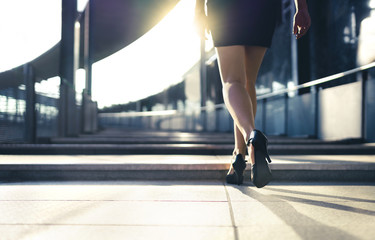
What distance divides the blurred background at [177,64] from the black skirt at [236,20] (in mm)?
311

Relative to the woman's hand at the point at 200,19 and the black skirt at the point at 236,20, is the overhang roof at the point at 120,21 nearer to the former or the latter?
the woman's hand at the point at 200,19

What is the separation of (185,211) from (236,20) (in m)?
0.97

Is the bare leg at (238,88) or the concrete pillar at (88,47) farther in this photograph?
the concrete pillar at (88,47)

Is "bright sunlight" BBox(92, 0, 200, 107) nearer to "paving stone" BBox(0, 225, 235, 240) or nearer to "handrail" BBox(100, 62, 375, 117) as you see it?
"handrail" BBox(100, 62, 375, 117)

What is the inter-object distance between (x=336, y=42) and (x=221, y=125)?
4255 millimetres

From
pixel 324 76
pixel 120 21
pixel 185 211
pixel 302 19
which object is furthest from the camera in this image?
pixel 120 21

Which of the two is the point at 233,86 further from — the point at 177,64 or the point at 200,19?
the point at 177,64

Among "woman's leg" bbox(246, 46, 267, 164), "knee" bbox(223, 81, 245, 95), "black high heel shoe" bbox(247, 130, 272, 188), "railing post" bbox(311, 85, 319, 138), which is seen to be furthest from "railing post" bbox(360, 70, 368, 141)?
"black high heel shoe" bbox(247, 130, 272, 188)

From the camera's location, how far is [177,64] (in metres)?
10.8

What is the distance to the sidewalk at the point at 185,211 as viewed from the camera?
98 cm

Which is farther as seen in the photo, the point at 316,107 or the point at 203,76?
the point at 203,76

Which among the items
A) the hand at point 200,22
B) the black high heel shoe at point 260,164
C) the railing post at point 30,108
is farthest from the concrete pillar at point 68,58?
the black high heel shoe at point 260,164

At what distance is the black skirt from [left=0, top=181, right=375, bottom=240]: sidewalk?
29.7 inches

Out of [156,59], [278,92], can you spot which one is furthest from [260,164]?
[156,59]
